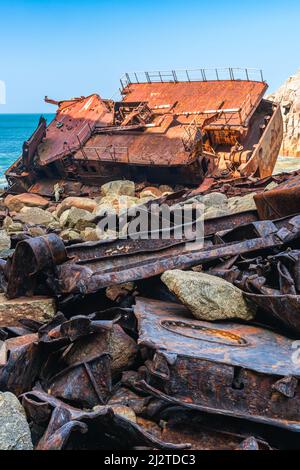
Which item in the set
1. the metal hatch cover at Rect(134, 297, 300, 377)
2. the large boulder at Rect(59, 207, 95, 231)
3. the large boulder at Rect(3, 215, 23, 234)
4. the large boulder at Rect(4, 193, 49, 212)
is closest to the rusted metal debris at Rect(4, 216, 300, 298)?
the metal hatch cover at Rect(134, 297, 300, 377)

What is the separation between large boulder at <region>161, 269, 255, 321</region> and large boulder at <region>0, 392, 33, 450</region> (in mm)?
1327

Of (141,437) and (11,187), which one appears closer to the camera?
(141,437)

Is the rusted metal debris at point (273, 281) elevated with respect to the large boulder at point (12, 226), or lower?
elevated

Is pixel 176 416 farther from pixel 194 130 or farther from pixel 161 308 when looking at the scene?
pixel 194 130

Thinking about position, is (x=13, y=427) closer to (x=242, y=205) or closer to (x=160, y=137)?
(x=242, y=205)

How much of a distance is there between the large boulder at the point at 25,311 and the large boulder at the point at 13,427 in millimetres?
1206

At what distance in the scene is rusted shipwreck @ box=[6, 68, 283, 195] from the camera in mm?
10086

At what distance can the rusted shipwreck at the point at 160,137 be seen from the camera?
10086mm

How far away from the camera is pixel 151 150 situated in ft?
34.0

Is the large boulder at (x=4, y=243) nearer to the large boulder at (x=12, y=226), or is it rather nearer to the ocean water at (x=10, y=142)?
the large boulder at (x=12, y=226)

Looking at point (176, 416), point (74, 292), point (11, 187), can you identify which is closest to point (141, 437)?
point (176, 416)

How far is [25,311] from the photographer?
3.66 meters

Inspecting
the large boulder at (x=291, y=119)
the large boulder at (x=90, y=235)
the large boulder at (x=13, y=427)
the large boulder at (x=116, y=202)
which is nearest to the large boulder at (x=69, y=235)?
the large boulder at (x=90, y=235)
